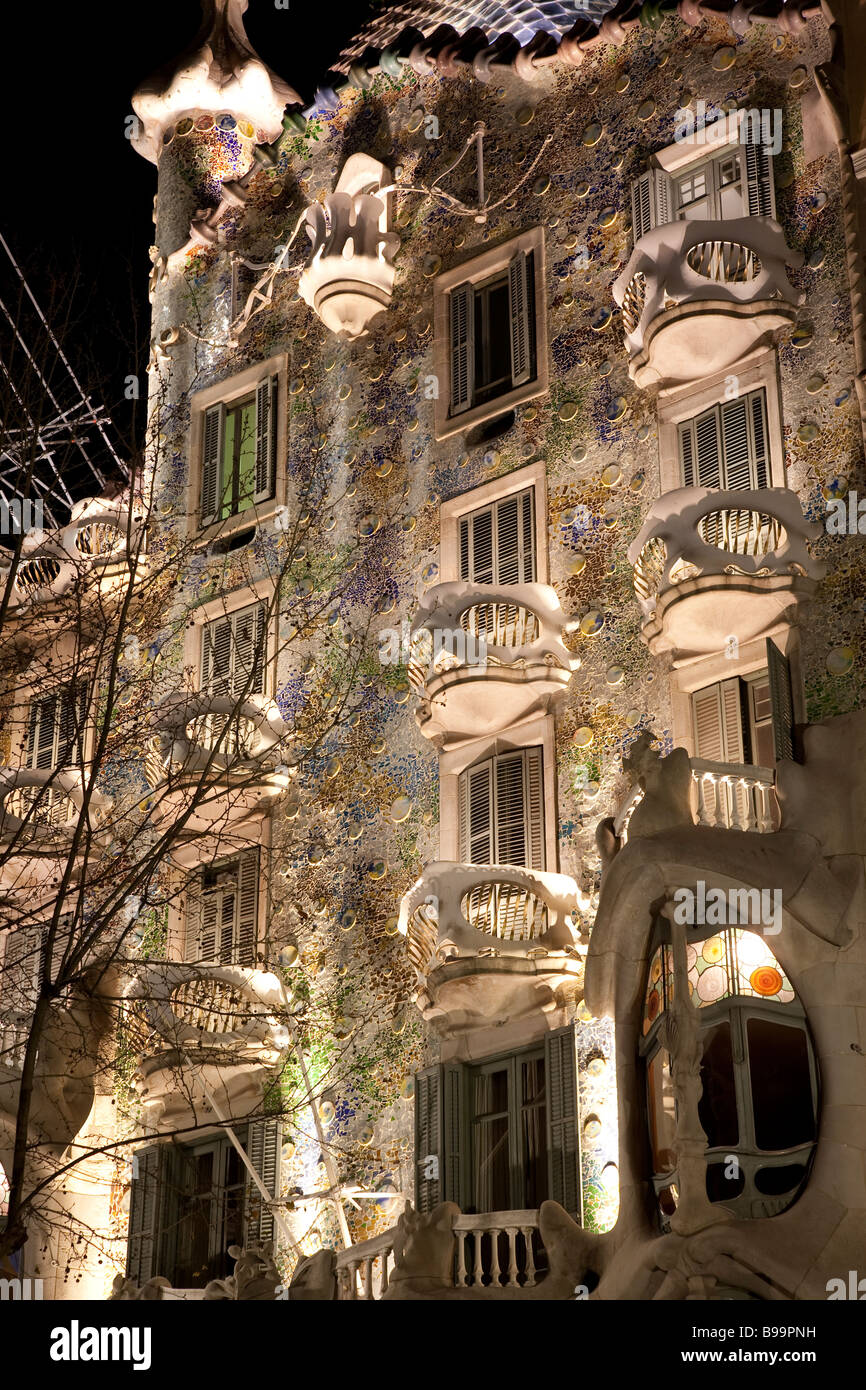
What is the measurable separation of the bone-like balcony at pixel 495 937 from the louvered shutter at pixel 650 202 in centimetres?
765

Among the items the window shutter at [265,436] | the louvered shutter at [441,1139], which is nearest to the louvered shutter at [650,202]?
the window shutter at [265,436]

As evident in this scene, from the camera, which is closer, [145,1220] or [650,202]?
[145,1220]

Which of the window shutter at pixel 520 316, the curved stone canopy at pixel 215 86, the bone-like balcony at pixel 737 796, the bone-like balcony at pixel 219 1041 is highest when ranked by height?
the curved stone canopy at pixel 215 86

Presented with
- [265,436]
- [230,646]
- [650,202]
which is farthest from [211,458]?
[650,202]

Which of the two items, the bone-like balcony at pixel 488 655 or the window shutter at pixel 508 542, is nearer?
the bone-like balcony at pixel 488 655

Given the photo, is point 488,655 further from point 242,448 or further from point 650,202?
point 242,448

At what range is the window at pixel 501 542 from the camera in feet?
75.6

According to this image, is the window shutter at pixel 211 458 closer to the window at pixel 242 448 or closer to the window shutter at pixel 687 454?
the window at pixel 242 448

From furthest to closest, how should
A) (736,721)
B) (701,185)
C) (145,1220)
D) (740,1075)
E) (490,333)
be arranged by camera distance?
(490,333), (701,185), (145,1220), (736,721), (740,1075)

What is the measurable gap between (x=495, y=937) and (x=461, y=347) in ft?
27.2

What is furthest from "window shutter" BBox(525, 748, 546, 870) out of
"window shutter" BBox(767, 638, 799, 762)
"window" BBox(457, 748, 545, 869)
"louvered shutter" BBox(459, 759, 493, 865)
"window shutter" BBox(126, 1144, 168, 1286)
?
"window shutter" BBox(126, 1144, 168, 1286)

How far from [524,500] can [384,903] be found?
15.9 ft

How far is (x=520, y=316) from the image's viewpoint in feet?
79.9
